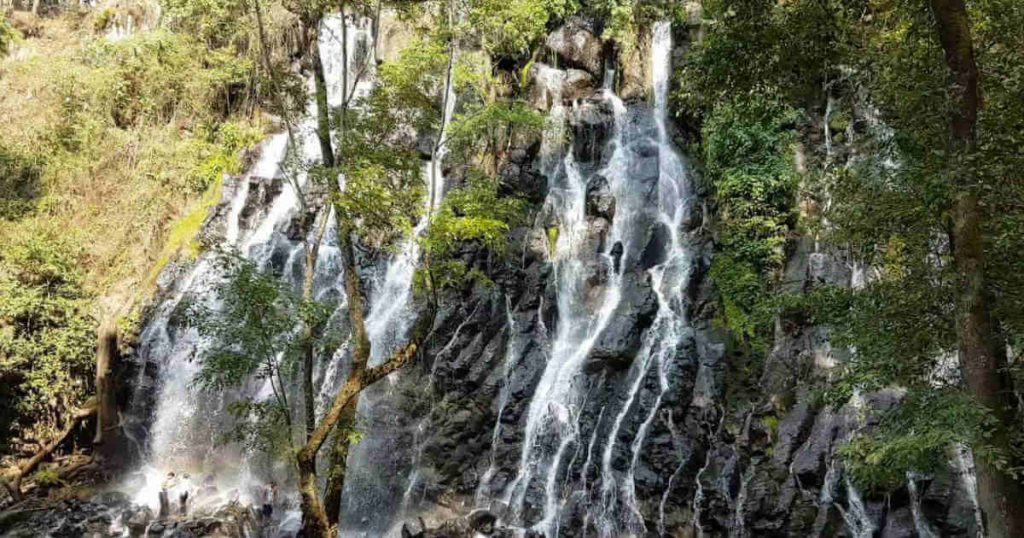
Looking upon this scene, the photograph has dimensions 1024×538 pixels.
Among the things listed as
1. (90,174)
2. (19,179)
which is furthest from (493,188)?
(19,179)

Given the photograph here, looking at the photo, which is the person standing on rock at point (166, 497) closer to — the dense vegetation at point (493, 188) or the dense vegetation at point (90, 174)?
the dense vegetation at point (493, 188)

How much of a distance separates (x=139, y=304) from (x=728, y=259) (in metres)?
15.9

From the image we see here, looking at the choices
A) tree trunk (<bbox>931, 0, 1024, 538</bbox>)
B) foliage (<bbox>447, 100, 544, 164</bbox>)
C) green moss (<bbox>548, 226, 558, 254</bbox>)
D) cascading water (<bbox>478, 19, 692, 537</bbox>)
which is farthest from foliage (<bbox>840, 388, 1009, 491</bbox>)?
foliage (<bbox>447, 100, 544, 164</bbox>)

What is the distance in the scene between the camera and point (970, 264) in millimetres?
6055

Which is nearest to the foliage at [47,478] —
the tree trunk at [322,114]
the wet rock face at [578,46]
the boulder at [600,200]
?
the tree trunk at [322,114]

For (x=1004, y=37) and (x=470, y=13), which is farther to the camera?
(x=470, y=13)

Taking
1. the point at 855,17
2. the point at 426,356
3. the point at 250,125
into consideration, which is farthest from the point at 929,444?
the point at 250,125

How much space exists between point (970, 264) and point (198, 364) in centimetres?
1345

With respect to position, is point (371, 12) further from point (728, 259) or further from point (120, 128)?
point (120, 128)

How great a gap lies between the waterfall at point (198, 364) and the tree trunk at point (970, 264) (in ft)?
32.2

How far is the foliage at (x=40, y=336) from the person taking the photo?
16.1 m

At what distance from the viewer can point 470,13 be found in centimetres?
1349

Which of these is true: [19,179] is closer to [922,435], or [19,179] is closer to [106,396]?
[106,396]

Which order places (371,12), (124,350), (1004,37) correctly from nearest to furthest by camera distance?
(1004,37), (371,12), (124,350)
